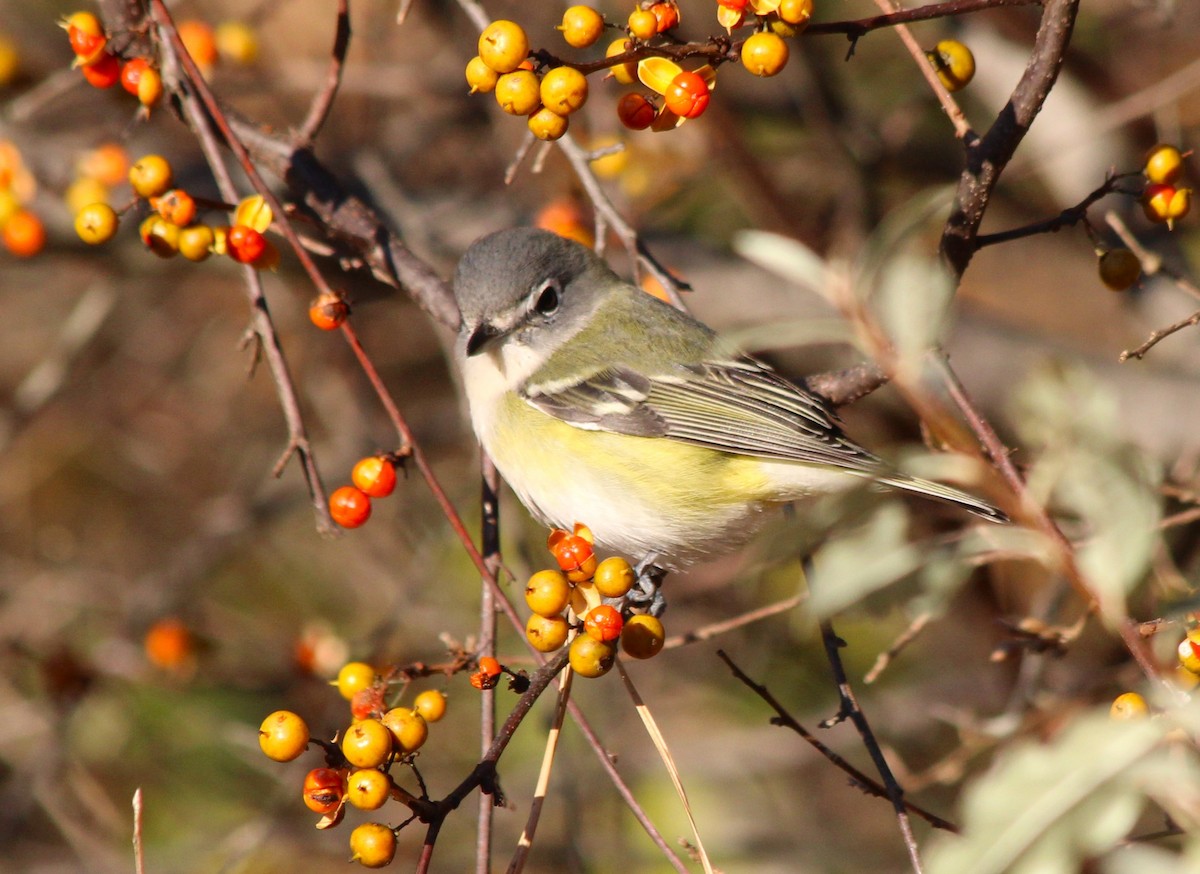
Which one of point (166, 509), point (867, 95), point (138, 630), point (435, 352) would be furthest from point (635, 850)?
point (867, 95)

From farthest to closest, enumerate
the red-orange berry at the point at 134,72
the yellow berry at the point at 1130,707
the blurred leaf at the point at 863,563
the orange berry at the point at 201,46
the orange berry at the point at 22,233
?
the orange berry at the point at 201,46 → the orange berry at the point at 22,233 → the red-orange berry at the point at 134,72 → the yellow berry at the point at 1130,707 → the blurred leaf at the point at 863,563

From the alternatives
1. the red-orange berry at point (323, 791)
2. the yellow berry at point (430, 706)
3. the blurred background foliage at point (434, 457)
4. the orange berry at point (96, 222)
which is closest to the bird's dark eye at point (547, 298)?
the blurred background foliage at point (434, 457)

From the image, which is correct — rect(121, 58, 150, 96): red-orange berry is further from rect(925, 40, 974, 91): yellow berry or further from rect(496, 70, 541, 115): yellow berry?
rect(925, 40, 974, 91): yellow berry

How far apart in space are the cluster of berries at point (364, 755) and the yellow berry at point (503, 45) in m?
1.27

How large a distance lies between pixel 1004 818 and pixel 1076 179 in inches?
178

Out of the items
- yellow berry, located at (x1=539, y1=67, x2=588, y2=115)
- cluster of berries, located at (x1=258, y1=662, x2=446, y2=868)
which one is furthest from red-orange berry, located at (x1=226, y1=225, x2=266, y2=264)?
cluster of berries, located at (x1=258, y1=662, x2=446, y2=868)

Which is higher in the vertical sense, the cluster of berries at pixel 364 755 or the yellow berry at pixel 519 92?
the yellow berry at pixel 519 92

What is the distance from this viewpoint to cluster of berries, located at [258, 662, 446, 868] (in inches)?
73.9

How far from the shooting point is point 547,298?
372 centimetres

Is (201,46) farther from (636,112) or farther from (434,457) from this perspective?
(434,457)

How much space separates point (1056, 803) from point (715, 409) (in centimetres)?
229

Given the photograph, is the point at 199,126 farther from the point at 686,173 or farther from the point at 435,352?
the point at 435,352

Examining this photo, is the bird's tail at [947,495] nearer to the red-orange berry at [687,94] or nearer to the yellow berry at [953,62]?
the yellow berry at [953,62]

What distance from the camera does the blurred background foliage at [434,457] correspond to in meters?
4.43
